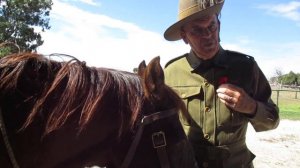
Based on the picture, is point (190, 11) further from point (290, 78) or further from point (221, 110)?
point (290, 78)

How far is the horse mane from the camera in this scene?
1499 mm

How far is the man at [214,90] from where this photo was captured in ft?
8.00

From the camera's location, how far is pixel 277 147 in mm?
10633

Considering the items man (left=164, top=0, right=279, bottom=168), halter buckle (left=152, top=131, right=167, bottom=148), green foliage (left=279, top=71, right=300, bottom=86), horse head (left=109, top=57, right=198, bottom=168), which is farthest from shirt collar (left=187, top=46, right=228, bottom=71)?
green foliage (left=279, top=71, right=300, bottom=86)

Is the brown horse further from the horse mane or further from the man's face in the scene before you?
the man's face

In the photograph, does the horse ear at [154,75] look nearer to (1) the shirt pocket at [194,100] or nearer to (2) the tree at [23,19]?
(1) the shirt pocket at [194,100]

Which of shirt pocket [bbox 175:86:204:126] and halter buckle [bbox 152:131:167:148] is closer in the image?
halter buckle [bbox 152:131:167:148]

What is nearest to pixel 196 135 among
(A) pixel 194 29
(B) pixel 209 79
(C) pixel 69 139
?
(B) pixel 209 79

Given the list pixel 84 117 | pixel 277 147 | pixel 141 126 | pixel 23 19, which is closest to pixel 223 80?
pixel 141 126

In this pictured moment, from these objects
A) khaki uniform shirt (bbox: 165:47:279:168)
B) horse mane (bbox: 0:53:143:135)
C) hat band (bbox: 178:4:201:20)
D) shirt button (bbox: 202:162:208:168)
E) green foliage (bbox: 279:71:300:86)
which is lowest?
green foliage (bbox: 279:71:300:86)

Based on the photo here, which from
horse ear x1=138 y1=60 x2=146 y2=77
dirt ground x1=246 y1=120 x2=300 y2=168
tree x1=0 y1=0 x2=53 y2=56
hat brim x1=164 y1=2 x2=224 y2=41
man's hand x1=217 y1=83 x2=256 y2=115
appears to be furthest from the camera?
tree x1=0 y1=0 x2=53 y2=56

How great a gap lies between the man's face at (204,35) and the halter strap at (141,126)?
0.90 m

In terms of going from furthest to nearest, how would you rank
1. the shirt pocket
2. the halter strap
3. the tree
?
1. the tree
2. the shirt pocket
3. the halter strap

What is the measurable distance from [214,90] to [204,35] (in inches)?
14.4
